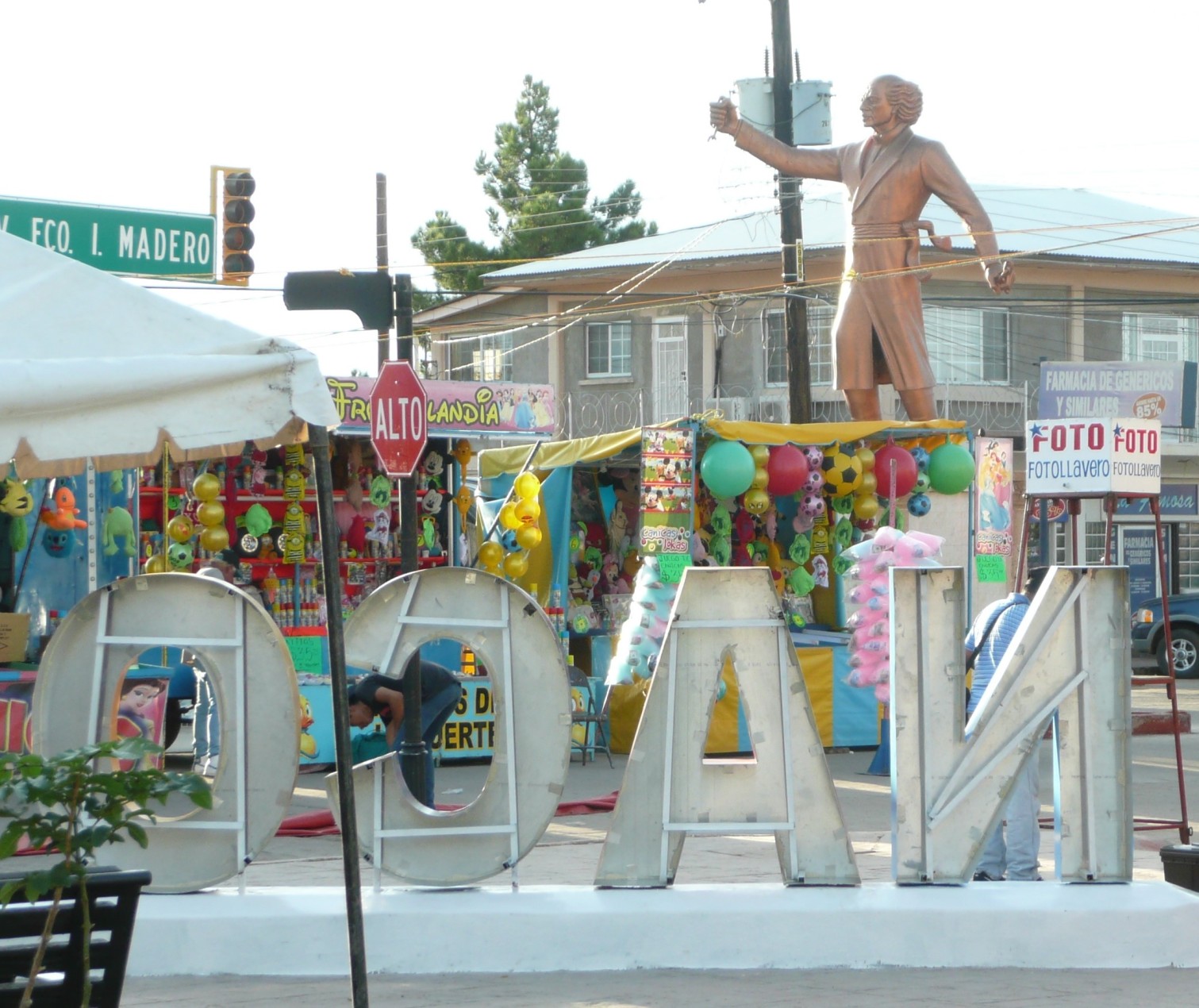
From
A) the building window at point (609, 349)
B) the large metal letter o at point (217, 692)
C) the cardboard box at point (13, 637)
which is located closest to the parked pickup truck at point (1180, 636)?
the building window at point (609, 349)

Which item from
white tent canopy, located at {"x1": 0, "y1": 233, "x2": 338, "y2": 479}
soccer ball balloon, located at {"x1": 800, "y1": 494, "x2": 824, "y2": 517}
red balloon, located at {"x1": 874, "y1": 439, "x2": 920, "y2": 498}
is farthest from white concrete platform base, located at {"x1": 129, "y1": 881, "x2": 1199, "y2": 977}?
soccer ball balloon, located at {"x1": 800, "y1": 494, "x2": 824, "y2": 517}

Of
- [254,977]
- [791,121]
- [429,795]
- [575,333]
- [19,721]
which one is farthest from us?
[575,333]

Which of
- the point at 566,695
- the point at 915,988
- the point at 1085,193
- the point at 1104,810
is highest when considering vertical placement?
the point at 1085,193

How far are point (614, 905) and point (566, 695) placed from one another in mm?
966

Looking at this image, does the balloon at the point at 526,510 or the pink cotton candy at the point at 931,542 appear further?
the balloon at the point at 526,510

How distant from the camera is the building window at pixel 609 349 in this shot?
34.8 metres

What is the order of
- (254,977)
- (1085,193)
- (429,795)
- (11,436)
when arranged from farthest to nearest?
1. (1085,193)
2. (429,795)
3. (254,977)
4. (11,436)

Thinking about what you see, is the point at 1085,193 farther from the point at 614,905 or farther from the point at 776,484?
the point at 614,905

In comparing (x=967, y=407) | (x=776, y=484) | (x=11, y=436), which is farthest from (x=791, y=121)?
(x=11, y=436)

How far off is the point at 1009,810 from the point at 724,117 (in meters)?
8.97

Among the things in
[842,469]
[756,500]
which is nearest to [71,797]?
[756,500]

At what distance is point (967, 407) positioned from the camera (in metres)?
32.4

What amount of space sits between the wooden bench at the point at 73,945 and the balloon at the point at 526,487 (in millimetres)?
10372

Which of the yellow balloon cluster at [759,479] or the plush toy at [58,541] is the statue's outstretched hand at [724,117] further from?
the plush toy at [58,541]
